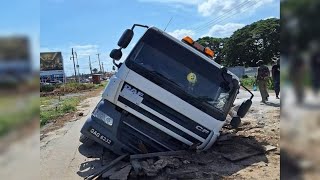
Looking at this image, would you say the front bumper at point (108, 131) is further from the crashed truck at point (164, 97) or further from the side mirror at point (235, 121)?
the side mirror at point (235, 121)

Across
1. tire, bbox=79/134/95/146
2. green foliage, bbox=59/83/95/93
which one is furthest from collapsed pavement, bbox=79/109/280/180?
green foliage, bbox=59/83/95/93

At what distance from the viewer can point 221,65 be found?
394cm

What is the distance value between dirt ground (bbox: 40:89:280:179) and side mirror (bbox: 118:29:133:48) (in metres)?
1.25

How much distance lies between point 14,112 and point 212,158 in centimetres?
291

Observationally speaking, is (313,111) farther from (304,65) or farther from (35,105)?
(35,105)

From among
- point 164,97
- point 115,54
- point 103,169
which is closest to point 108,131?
point 103,169

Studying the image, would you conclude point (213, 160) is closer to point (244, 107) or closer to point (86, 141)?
point (244, 107)

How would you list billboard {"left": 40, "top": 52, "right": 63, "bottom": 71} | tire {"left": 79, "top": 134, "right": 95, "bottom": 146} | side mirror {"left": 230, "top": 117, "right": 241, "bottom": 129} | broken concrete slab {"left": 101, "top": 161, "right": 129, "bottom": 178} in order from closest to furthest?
billboard {"left": 40, "top": 52, "right": 63, "bottom": 71} → broken concrete slab {"left": 101, "top": 161, "right": 129, "bottom": 178} → side mirror {"left": 230, "top": 117, "right": 241, "bottom": 129} → tire {"left": 79, "top": 134, "right": 95, "bottom": 146}

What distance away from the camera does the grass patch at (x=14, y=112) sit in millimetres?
1540

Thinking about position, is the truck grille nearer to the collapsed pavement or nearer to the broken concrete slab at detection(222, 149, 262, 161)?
the collapsed pavement

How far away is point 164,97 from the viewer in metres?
3.93

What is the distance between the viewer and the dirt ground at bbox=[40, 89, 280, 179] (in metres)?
3.57

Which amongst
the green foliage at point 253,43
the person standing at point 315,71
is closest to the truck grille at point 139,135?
the green foliage at point 253,43

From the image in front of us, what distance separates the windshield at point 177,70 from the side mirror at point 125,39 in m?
0.25
